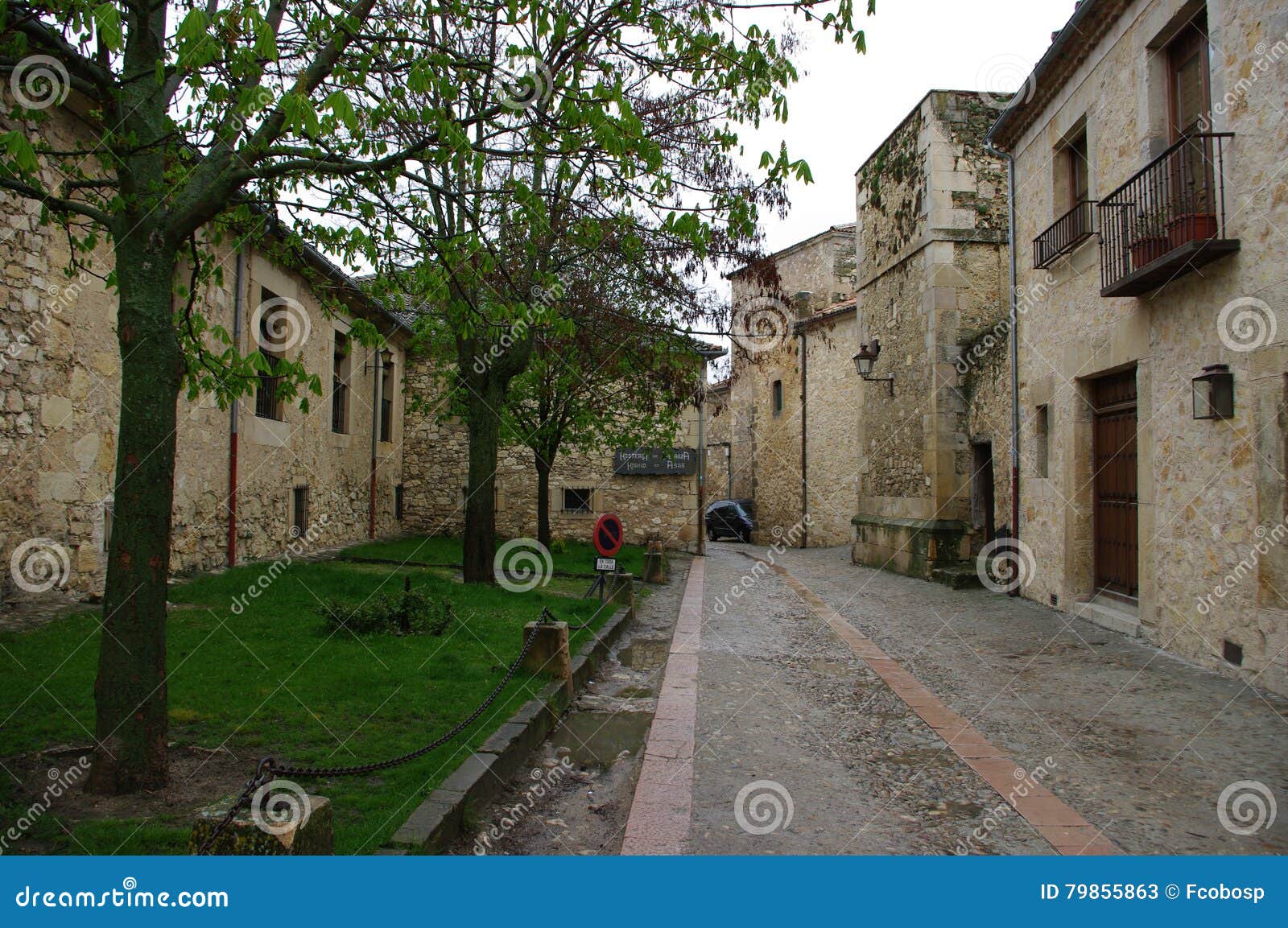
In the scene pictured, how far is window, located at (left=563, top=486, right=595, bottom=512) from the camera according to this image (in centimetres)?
1958

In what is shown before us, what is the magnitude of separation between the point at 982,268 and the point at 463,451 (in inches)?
466

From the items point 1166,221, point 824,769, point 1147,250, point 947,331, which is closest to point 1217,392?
point 1147,250

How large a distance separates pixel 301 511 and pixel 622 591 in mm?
6052

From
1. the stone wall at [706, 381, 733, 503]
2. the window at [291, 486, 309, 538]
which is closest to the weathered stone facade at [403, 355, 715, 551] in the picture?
the window at [291, 486, 309, 538]

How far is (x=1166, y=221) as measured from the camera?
6.86 meters

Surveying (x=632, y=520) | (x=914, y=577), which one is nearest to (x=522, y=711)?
(x=914, y=577)

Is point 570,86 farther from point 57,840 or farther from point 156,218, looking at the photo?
point 57,840

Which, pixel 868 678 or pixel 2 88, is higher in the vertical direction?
pixel 2 88

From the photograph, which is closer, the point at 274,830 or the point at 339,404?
the point at 274,830

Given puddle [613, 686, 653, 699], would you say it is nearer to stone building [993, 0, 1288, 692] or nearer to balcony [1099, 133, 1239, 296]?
stone building [993, 0, 1288, 692]

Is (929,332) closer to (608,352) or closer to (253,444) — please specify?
(608,352)

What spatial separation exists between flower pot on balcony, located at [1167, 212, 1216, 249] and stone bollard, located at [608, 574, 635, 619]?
6.43 metres

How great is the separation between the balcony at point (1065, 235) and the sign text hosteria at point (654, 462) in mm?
10460

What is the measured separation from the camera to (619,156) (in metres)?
4.56
